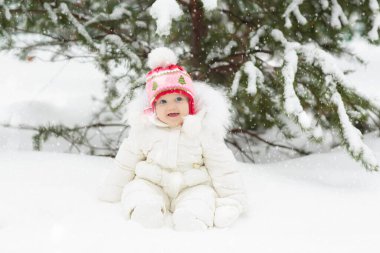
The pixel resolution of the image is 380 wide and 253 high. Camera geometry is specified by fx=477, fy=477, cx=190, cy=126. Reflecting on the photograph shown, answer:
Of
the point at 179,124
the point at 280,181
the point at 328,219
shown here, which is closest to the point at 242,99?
the point at 280,181

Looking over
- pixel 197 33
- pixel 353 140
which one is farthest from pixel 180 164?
pixel 197 33

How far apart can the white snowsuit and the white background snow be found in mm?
168

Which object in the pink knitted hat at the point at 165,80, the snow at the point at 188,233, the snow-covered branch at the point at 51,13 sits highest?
the snow-covered branch at the point at 51,13

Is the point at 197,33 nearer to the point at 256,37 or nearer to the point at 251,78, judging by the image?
the point at 256,37

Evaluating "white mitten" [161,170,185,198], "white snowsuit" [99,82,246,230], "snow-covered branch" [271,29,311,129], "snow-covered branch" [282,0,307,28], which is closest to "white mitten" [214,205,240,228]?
"white snowsuit" [99,82,246,230]

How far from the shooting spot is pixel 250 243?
2.48m

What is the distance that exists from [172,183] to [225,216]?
0.44 m

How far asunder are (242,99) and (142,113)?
1.20 meters

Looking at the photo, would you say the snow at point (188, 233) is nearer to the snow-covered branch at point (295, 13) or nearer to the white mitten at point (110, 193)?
the white mitten at point (110, 193)

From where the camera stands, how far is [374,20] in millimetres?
4125

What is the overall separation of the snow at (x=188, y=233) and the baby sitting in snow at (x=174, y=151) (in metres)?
0.20

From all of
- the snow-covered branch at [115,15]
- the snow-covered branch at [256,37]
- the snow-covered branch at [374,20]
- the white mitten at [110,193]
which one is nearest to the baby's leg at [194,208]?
the white mitten at [110,193]

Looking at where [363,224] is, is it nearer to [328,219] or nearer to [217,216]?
[328,219]

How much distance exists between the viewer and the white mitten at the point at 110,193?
3033mm
